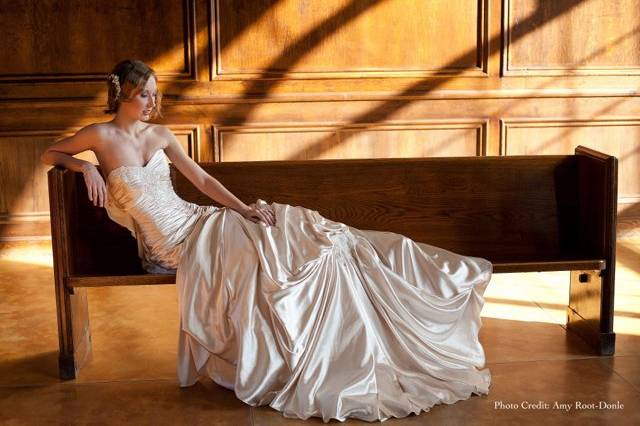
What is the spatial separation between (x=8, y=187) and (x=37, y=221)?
29 cm

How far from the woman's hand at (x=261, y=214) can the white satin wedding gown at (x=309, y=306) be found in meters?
0.04

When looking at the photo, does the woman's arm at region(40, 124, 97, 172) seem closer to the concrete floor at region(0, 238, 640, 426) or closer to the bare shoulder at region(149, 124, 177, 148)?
the bare shoulder at region(149, 124, 177, 148)

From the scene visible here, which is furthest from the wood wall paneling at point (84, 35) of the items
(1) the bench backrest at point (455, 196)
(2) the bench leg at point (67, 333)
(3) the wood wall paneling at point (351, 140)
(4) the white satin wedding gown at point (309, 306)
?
(2) the bench leg at point (67, 333)

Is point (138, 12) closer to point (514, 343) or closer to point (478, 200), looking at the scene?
point (478, 200)

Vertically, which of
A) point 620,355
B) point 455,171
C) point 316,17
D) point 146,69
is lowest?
point 620,355

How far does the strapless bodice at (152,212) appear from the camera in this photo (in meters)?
3.82

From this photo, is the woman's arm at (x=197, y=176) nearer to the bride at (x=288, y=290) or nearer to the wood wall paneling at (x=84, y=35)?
the bride at (x=288, y=290)

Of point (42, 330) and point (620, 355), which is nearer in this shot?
point (620, 355)

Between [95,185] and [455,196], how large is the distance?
1.70 meters

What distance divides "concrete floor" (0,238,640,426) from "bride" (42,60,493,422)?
11 cm

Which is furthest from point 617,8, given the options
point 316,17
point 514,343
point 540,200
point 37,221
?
point 37,221

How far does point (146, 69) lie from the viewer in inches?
151

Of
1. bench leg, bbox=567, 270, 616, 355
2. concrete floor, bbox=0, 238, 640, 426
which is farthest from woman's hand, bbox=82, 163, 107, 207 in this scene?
bench leg, bbox=567, 270, 616, 355

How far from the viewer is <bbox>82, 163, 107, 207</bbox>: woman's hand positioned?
372 centimetres
